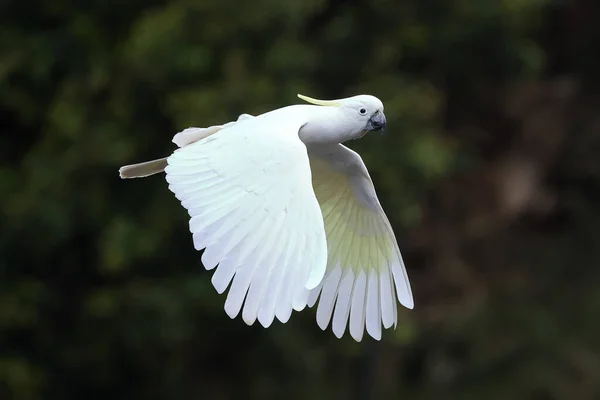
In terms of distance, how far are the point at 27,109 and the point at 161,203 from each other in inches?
35.2

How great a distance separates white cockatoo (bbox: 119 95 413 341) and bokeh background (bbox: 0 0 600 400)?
5.72 feet

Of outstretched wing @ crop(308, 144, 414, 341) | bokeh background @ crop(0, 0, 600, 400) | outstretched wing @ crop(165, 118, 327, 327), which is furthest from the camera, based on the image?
bokeh background @ crop(0, 0, 600, 400)

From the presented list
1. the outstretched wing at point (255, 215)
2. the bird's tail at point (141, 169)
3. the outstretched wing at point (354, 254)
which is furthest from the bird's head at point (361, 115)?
the bird's tail at point (141, 169)

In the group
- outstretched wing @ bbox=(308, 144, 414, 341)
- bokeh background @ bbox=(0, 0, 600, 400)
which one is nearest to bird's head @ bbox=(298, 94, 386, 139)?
outstretched wing @ bbox=(308, 144, 414, 341)

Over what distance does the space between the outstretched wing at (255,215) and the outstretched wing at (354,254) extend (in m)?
0.43

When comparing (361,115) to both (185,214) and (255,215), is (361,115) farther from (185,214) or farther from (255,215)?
(185,214)

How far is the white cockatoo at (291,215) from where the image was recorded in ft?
8.70

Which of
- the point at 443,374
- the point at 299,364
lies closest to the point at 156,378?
the point at 299,364

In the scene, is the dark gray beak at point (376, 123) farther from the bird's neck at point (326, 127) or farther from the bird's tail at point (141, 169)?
the bird's tail at point (141, 169)

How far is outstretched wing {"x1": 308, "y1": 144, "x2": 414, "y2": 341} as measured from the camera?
3.34 metres

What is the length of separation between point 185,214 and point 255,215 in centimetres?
271

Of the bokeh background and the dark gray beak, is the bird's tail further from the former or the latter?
the bokeh background

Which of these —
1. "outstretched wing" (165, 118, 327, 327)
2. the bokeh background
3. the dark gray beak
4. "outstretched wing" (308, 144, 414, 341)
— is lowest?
the bokeh background

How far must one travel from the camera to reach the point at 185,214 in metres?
5.47
